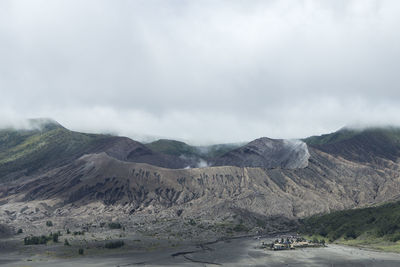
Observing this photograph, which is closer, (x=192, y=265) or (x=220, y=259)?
(x=192, y=265)

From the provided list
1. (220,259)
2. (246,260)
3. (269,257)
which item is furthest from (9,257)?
(269,257)

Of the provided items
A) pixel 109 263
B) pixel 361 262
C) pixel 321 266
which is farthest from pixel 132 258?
pixel 361 262

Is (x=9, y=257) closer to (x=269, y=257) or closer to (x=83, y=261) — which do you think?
(x=83, y=261)

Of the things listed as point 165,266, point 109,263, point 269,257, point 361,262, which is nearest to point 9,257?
point 109,263

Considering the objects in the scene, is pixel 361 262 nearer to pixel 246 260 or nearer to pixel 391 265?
pixel 391 265

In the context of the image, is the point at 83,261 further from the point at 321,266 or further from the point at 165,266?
the point at 321,266

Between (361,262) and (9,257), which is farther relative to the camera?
(9,257)

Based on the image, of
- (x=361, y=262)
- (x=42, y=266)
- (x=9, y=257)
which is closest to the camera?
(x=42, y=266)

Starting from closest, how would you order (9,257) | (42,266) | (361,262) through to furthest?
1. (42,266)
2. (361,262)
3. (9,257)
